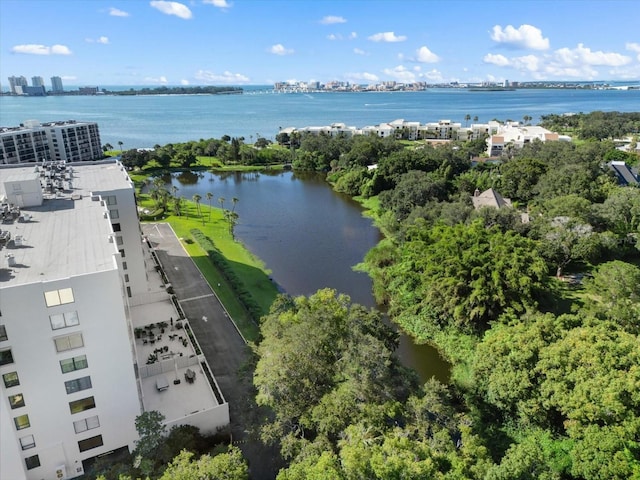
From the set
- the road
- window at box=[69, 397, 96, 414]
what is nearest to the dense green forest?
the road

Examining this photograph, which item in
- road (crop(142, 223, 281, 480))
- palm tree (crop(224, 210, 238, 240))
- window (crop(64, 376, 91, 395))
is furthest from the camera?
palm tree (crop(224, 210, 238, 240))

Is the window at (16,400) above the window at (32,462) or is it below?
above

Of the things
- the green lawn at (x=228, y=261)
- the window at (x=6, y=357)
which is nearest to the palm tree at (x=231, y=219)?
the green lawn at (x=228, y=261)

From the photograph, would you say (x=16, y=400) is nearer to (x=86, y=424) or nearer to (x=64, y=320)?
(x=86, y=424)

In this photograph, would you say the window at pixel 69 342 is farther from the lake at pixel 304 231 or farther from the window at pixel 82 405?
the lake at pixel 304 231

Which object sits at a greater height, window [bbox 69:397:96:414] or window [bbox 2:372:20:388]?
window [bbox 2:372:20:388]

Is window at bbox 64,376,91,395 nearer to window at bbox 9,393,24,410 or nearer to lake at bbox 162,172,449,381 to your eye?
window at bbox 9,393,24,410
